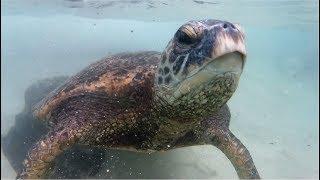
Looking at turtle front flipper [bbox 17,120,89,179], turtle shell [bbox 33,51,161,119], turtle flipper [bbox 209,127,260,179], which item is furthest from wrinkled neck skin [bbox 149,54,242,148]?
turtle front flipper [bbox 17,120,89,179]

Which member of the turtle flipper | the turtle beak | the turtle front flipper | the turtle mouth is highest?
the turtle beak

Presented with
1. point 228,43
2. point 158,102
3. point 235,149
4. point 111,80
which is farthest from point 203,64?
point 235,149

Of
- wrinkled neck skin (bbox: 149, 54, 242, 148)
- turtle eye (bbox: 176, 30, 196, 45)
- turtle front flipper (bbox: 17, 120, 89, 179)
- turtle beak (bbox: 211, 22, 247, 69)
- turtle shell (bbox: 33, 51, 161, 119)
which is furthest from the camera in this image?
turtle shell (bbox: 33, 51, 161, 119)

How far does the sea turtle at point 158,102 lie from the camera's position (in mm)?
2586

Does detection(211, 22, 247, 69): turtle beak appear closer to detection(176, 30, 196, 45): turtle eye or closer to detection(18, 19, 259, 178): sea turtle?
detection(18, 19, 259, 178): sea turtle

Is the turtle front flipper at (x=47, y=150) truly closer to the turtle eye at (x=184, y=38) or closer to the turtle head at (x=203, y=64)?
the turtle head at (x=203, y=64)

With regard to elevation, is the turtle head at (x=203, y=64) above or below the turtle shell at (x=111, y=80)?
above

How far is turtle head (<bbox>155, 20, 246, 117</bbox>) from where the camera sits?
2.49 metres

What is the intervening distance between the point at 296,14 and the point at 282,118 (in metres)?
7.87

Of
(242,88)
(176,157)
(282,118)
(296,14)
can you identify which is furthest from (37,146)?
(296,14)

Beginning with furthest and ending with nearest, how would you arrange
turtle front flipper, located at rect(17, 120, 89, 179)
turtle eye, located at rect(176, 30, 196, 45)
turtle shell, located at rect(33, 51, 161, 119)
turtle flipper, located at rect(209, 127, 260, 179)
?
turtle flipper, located at rect(209, 127, 260, 179) < turtle shell, located at rect(33, 51, 161, 119) < turtle front flipper, located at rect(17, 120, 89, 179) < turtle eye, located at rect(176, 30, 196, 45)

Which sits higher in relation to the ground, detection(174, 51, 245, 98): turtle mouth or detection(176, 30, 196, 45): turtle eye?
detection(176, 30, 196, 45): turtle eye

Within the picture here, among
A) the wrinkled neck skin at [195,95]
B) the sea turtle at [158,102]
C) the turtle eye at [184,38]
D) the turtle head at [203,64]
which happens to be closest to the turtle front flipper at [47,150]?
the sea turtle at [158,102]

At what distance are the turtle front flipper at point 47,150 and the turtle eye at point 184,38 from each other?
146 cm
